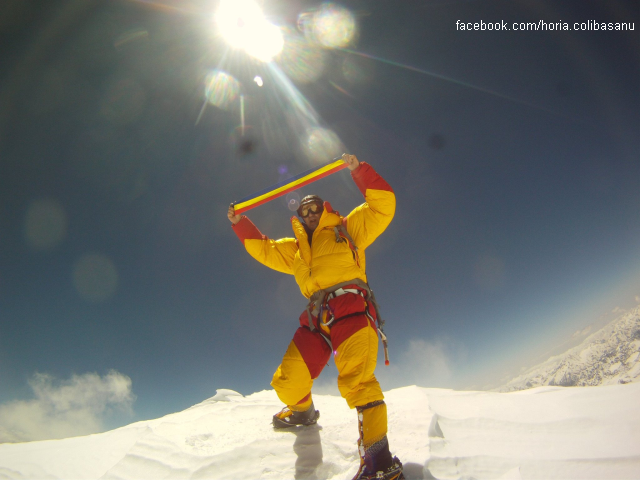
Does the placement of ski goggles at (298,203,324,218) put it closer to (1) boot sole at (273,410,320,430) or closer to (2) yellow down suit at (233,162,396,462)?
(2) yellow down suit at (233,162,396,462)

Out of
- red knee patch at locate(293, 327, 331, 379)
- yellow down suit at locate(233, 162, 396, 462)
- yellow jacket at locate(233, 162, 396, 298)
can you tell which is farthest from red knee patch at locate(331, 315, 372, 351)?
yellow jacket at locate(233, 162, 396, 298)

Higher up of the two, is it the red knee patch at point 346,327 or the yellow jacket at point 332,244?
the yellow jacket at point 332,244

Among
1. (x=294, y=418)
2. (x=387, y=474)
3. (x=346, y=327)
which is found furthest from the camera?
(x=294, y=418)

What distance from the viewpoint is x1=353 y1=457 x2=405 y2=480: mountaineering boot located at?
7.99 feet

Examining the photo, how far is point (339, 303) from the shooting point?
372cm

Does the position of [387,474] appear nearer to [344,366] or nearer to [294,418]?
[344,366]

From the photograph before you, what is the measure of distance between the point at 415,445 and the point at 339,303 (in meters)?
1.80

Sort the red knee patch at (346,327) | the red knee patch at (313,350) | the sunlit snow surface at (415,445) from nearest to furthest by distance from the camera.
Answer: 1. the sunlit snow surface at (415,445)
2. the red knee patch at (346,327)
3. the red knee patch at (313,350)

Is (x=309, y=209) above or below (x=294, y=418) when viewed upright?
above

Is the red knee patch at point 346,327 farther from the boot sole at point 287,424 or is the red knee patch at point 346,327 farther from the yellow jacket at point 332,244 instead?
the boot sole at point 287,424

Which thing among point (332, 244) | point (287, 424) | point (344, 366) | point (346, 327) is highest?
point (332, 244)

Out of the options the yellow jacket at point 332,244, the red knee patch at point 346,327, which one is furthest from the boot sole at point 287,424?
the yellow jacket at point 332,244

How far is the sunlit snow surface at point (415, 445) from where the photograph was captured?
2.71 metres

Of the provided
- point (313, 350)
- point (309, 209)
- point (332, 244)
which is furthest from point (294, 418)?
point (309, 209)
